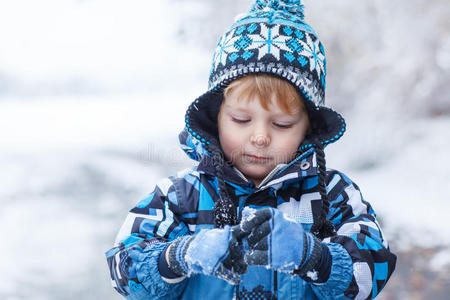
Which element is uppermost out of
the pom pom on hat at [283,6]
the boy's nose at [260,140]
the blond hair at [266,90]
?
the pom pom on hat at [283,6]

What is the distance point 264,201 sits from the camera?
1062 millimetres

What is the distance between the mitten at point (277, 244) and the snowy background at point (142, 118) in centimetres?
88

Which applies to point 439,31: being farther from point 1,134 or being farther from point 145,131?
point 1,134

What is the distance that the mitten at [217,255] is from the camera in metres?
0.83

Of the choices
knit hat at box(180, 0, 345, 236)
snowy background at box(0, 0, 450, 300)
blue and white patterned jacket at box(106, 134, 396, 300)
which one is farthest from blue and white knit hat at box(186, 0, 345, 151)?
snowy background at box(0, 0, 450, 300)

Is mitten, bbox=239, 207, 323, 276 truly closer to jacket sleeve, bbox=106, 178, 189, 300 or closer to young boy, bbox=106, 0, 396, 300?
young boy, bbox=106, 0, 396, 300

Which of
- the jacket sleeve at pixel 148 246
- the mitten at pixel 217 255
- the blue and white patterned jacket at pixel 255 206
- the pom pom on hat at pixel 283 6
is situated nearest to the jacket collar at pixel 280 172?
the blue and white patterned jacket at pixel 255 206

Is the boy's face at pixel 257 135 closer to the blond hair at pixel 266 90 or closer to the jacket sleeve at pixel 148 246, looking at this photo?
the blond hair at pixel 266 90

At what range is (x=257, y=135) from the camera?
104 cm

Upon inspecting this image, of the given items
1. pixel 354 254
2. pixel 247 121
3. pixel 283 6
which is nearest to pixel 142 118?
pixel 283 6

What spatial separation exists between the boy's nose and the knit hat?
9cm

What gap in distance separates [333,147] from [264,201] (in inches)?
51.6

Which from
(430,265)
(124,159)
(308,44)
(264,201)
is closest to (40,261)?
(124,159)

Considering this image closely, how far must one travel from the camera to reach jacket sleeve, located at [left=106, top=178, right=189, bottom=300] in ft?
3.06
